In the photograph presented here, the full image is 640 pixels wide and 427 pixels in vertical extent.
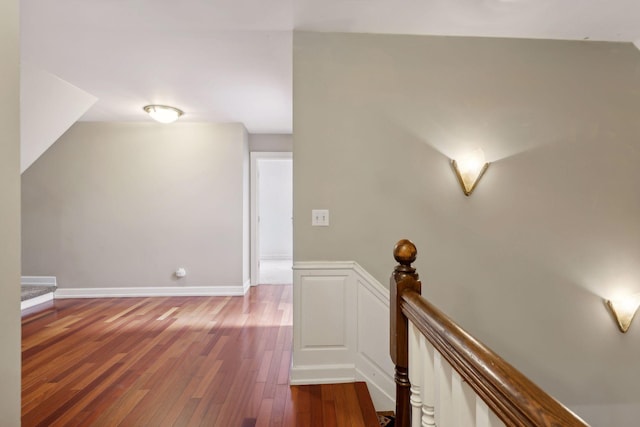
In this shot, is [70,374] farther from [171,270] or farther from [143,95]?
[143,95]

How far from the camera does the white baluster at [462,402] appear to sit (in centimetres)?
73

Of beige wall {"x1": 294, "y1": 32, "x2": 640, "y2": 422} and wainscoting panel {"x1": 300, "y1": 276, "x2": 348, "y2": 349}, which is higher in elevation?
beige wall {"x1": 294, "y1": 32, "x2": 640, "y2": 422}

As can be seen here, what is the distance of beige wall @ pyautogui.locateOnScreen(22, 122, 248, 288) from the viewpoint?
172 inches

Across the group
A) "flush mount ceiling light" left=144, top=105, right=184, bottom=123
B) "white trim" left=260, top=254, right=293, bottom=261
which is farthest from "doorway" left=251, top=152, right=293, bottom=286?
"flush mount ceiling light" left=144, top=105, right=184, bottom=123

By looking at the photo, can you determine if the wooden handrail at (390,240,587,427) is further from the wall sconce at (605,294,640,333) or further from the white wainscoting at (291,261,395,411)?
the wall sconce at (605,294,640,333)

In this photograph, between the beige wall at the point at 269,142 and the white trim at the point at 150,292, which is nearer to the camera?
the white trim at the point at 150,292

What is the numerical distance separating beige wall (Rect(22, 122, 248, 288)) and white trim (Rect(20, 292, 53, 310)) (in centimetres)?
24

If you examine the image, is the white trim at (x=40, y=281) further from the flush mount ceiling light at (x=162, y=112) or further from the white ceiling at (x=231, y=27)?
the white ceiling at (x=231, y=27)

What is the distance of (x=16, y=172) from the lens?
101cm

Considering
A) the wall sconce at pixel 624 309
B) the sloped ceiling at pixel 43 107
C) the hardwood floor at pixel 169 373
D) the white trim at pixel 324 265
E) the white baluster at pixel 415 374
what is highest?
the sloped ceiling at pixel 43 107

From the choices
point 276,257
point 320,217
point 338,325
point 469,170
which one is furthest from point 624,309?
point 276,257

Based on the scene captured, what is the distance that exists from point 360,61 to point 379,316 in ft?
6.00

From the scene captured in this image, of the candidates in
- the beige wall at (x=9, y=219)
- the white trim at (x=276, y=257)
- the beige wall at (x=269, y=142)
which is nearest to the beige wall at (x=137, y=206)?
the beige wall at (x=269, y=142)

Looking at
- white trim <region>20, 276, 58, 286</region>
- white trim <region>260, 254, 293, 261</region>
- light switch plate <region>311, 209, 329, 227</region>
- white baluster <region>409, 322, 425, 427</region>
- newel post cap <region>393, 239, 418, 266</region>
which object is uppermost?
light switch plate <region>311, 209, 329, 227</region>
